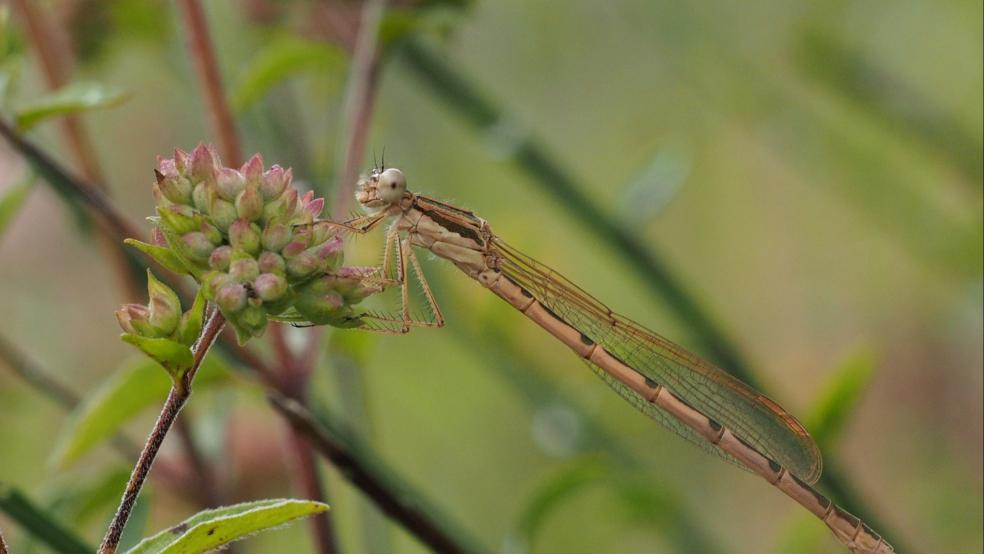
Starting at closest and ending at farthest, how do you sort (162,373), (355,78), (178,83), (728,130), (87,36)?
(162,373)
(355,78)
(87,36)
(178,83)
(728,130)

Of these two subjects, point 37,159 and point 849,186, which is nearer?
point 37,159

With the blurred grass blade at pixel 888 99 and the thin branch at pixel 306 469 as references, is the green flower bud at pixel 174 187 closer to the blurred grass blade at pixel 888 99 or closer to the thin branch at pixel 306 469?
the thin branch at pixel 306 469

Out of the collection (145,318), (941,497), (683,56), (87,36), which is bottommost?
(145,318)

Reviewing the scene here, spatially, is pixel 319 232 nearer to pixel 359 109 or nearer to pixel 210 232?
pixel 210 232

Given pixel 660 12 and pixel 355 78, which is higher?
pixel 660 12

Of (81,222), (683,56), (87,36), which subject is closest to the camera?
(81,222)

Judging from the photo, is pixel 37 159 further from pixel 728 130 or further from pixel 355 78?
pixel 728 130

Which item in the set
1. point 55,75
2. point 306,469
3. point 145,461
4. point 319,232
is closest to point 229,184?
point 319,232

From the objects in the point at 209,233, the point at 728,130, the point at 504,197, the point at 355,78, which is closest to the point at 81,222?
the point at 355,78
